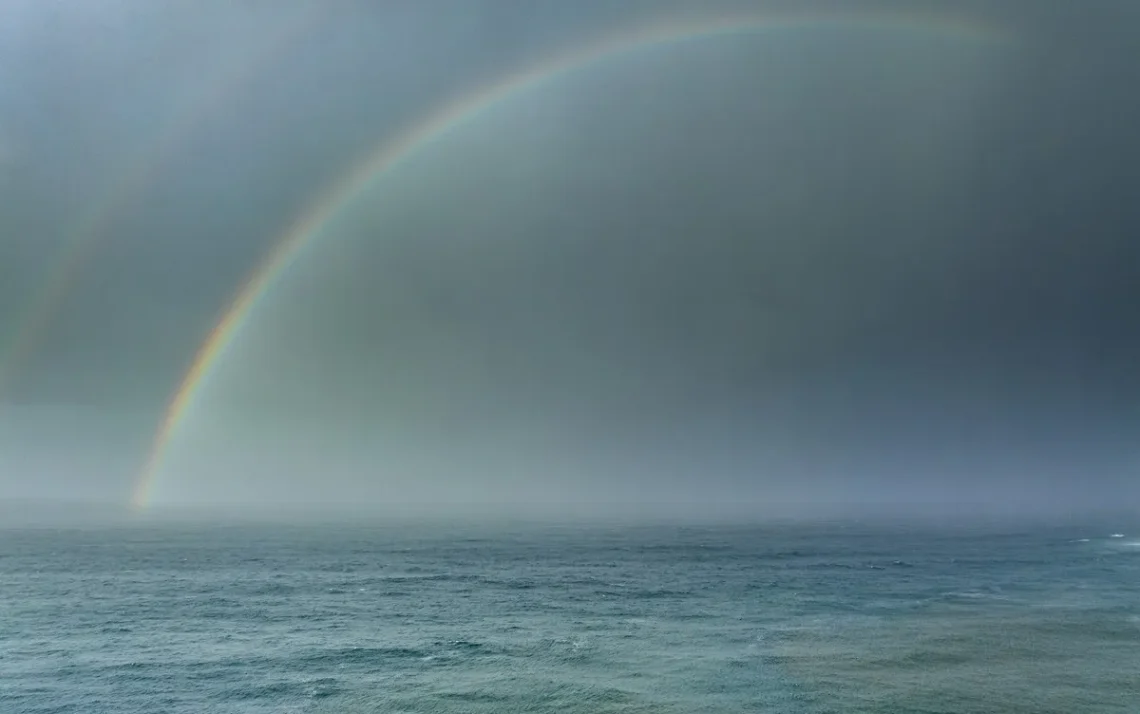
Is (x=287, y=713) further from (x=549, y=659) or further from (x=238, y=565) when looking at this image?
(x=238, y=565)

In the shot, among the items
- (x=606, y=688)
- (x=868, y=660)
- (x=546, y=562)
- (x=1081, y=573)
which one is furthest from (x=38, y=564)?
(x=1081, y=573)

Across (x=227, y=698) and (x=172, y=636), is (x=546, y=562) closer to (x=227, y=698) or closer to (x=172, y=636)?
(x=172, y=636)

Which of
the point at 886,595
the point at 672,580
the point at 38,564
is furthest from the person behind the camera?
the point at 38,564

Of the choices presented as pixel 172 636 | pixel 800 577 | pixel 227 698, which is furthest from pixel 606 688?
pixel 800 577

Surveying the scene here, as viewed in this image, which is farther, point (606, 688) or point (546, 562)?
point (546, 562)

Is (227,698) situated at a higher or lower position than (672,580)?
lower

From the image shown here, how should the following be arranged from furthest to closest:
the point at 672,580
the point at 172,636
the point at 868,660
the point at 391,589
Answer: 1. the point at 672,580
2. the point at 391,589
3. the point at 172,636
4. the point at 868,660
